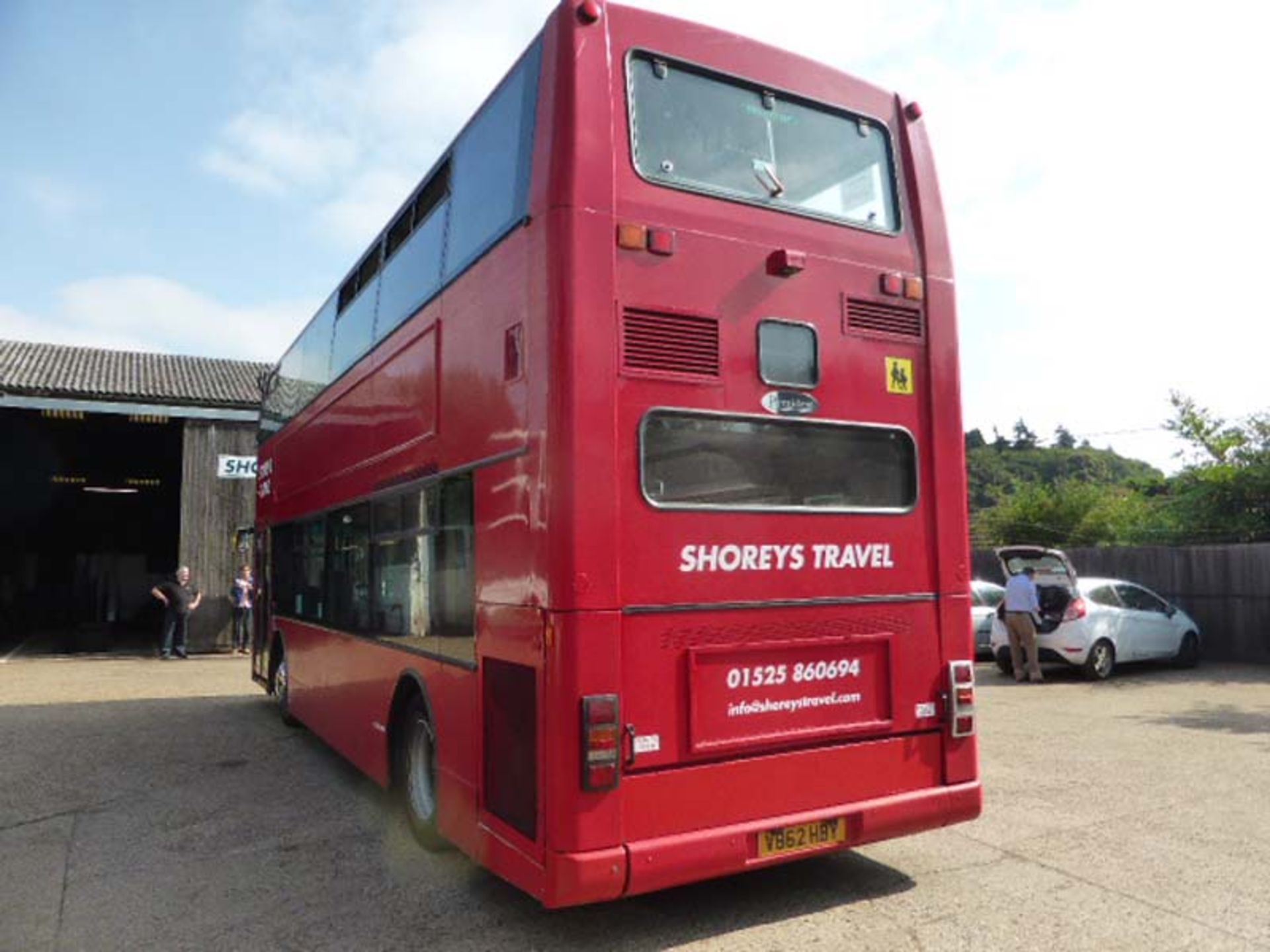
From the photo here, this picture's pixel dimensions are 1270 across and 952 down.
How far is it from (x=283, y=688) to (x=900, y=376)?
8.10m

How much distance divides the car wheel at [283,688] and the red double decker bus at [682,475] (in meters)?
4.88

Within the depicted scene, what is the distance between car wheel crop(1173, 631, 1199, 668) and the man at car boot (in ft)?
10.4

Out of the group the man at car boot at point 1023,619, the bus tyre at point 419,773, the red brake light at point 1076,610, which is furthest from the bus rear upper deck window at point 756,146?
the red brake light at point 1076,610

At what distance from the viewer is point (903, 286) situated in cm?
496

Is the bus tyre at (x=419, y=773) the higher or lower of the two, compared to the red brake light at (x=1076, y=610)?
lower

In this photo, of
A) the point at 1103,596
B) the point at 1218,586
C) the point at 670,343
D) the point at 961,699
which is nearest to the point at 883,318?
the point at 670,343

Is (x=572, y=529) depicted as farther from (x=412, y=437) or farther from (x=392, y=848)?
(x=392, y=848)

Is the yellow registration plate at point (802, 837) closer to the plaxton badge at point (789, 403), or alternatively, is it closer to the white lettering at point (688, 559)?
the white lettering at point (688, 559)

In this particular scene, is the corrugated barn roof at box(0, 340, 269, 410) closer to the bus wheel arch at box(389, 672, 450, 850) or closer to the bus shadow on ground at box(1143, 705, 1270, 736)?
the bus wheel arch at box(389, 672, 450, 850)

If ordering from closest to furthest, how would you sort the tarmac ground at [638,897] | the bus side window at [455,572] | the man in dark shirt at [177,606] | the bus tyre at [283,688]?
the tarmac ground at [638,897]
the bus side window at [455,572]
the bus tyre at [283,688]
the man in dark shirt at [177,606]

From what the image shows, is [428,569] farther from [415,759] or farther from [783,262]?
[783,262]

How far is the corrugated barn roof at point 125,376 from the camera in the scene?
19.9 metres

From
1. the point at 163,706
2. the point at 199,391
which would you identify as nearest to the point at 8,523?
the point at 199,391

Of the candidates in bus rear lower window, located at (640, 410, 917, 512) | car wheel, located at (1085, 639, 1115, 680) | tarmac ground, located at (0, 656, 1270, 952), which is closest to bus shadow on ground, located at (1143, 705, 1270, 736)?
tarmac ground, located at (0, 656, 1270, 952)
